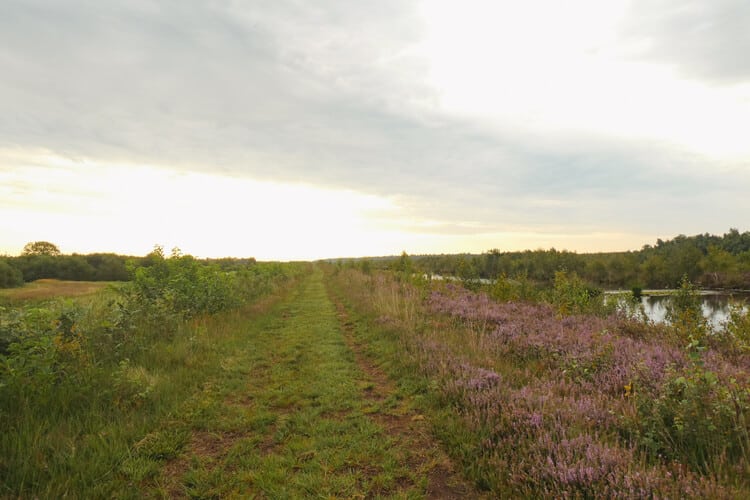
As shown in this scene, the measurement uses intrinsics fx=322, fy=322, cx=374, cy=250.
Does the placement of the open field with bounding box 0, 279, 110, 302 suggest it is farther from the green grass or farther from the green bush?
the green bush

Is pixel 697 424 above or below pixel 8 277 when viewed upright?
below

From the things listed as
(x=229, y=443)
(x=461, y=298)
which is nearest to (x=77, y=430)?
(x=229, y=443)

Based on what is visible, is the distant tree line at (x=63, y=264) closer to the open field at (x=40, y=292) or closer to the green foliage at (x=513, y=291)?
the open field at (x=40, y=292)

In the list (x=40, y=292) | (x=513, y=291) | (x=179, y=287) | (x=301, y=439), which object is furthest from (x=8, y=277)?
(x=513, y=291)

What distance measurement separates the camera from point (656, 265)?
6059cm

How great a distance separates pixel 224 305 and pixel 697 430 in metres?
14.6

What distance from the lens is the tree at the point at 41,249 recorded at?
5005cm

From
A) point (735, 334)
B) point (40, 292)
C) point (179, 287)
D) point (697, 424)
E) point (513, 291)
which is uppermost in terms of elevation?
point (179, 287)

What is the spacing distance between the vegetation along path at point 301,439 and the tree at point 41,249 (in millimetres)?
64137

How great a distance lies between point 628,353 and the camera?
21.3 feet

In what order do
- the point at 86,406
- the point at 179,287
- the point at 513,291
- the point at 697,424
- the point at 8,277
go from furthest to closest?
the point at 8,277, the point at 513,291, the point at 179,287, the point at 86,406, the point at 697,424

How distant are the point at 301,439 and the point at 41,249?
233ft

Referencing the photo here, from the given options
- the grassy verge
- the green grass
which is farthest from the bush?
the green grass

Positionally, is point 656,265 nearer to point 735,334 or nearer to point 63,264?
point 735,334
